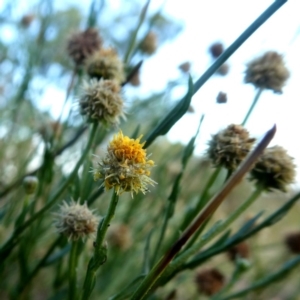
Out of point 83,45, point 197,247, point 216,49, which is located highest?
point 216,49

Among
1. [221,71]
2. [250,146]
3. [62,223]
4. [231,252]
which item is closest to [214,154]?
[250,146]

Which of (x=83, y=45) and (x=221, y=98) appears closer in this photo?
(x=221, y=98)

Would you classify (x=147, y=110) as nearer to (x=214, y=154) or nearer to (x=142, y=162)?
(x=214, y=154)

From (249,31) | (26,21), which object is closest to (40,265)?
(249,31)

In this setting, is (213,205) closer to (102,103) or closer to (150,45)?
(102,103)

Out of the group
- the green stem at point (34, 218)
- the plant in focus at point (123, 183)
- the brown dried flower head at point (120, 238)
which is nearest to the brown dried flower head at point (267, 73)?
the plant in focus at point (123, 183)

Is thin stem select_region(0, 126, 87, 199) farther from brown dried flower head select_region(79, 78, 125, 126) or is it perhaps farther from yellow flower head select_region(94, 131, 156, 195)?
yellow flower head select_region(94, 131, 156, 195)

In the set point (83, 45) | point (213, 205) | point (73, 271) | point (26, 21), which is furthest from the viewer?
point (26, 21)
